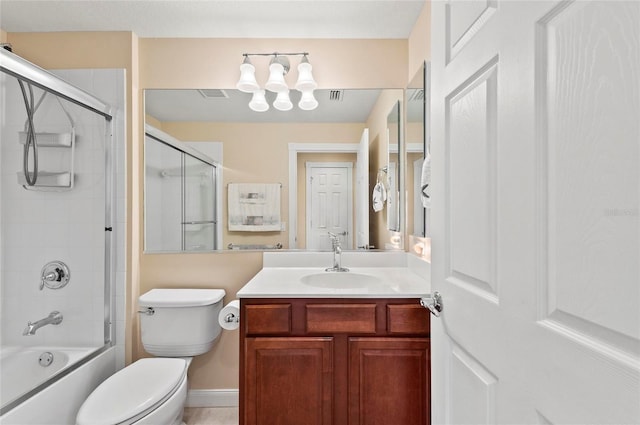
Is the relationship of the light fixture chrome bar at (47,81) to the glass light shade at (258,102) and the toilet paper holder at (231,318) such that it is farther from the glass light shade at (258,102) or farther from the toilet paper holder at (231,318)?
the toilet paper holder at (231,318)

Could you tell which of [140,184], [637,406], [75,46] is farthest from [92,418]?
[75,46]

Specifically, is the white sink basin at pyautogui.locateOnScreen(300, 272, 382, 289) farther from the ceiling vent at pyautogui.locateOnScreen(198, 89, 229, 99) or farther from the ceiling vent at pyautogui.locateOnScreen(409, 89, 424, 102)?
the ceiling vent at pyautogui.locateOnScreen(198, 89, 229, 99)

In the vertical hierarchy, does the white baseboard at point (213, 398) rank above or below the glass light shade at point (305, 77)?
below

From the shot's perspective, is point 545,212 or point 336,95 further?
point 336,95

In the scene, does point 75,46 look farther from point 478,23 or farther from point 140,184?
point 478,23

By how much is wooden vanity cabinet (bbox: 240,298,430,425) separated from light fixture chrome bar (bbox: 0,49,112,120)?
1433mm

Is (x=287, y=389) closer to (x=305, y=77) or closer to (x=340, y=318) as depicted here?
(x=340, y=318)

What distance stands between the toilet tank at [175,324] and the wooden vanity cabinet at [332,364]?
0.53 metres

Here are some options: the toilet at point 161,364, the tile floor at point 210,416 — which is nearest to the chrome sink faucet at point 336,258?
the toilet at point 161,364

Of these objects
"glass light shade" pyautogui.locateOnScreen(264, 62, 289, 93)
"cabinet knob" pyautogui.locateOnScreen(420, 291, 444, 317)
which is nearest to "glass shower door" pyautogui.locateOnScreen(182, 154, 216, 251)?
"glass light shade" pyautogui.locateOnScreen(264, 62, 289, 93)

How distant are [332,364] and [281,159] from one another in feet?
4.05

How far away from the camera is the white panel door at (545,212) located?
41cm

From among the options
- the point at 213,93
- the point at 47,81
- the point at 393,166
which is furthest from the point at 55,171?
the point at 393,166

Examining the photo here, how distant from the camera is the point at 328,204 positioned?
2.05 meters
